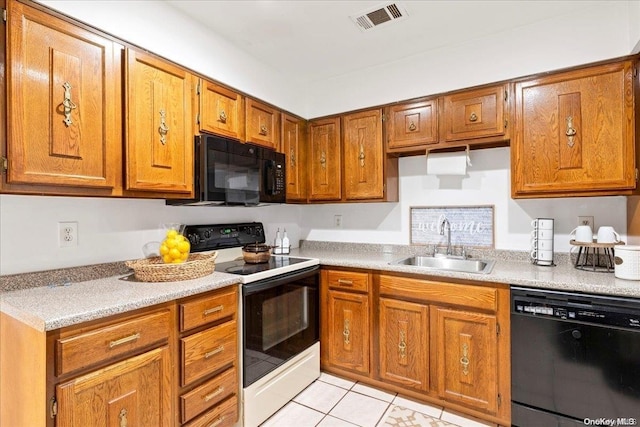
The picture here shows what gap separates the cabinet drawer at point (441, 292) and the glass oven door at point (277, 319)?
538 mm

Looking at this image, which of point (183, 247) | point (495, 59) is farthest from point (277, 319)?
point (495, 59)

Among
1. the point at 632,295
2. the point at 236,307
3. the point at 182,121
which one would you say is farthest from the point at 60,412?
the point at 632,295

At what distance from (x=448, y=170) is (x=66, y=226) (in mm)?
2365

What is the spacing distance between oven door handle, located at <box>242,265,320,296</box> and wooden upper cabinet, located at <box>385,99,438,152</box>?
1.10m

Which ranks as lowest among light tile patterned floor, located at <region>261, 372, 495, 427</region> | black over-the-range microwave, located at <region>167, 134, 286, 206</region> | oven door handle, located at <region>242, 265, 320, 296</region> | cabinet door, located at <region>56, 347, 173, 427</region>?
light tile patterned floor, located at <region>261, 372, 495, 427</region>

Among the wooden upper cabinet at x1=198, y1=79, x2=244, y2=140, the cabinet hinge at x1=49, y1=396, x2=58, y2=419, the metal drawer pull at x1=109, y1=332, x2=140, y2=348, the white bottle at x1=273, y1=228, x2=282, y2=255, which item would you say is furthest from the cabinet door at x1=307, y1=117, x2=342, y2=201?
the cabinet hinge at x1=49, y1=396, x2=58, y2=419

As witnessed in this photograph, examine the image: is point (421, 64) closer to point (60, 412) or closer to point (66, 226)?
point (66, 226)

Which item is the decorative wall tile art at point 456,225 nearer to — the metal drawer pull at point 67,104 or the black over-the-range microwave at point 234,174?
the black over-the-range microwave at point 234,174

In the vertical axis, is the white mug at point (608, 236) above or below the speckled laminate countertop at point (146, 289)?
above

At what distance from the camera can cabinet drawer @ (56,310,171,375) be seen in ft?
3.68

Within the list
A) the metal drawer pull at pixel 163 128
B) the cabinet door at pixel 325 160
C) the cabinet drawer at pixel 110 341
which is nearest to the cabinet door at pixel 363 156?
the cabinet door at pixel 325 160

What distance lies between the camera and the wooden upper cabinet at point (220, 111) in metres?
1.96

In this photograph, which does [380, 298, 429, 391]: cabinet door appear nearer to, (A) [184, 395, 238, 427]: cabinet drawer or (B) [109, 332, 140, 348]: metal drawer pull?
(A) [184, 395, 238, 427]: cabinet drawer

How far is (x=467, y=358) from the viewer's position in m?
1.90
